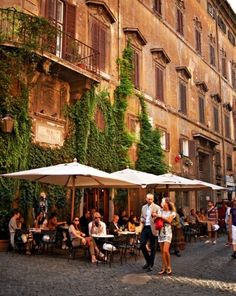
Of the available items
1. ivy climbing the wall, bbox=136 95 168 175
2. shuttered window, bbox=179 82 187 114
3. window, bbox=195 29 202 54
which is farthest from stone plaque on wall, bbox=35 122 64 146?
window, bbox=195 29 202 54

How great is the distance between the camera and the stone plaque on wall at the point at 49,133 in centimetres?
1307

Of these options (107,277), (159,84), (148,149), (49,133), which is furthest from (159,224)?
(159,84)

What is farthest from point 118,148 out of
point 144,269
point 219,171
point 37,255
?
point 219,171

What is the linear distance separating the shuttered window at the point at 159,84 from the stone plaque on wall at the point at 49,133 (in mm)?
7680

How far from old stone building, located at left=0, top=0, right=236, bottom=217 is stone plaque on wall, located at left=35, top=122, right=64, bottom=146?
33 mm

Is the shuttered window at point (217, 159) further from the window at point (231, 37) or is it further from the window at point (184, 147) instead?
the window at point (231, 37)

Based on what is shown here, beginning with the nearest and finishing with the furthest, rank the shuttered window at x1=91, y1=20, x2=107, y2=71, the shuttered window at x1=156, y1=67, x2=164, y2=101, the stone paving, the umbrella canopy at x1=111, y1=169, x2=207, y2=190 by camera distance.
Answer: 1. the stone paving
2. the umbrella canopy at x1=111, y1=169, x2=207, y2=190
3. the shuttered window at x1=91, y1=20, x2=107, y2=71
4. the shuttered window at x1=156, y1=67, x2=164, y2=101

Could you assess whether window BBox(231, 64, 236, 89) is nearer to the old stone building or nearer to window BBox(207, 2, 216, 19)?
the old stone building

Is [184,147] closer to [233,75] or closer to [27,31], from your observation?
[27,31]

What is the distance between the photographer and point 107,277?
25.5ft

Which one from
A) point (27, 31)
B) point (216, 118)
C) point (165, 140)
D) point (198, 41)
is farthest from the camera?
point (216, 118)

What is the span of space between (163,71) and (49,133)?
9.57m

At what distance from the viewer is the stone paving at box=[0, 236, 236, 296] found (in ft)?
21.4

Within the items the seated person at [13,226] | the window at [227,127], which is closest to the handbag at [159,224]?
the seated person at [13,226]
